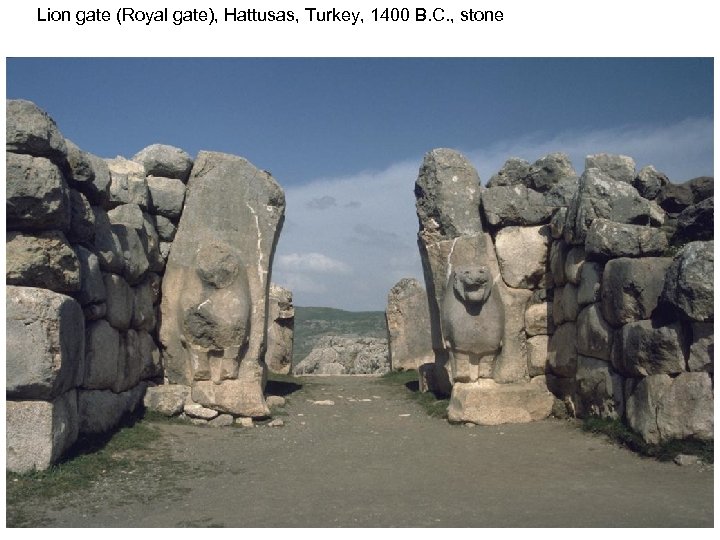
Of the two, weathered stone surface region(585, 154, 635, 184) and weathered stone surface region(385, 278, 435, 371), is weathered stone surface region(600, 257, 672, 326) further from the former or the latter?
weathered stone surface region(385, 278, 435, 371)

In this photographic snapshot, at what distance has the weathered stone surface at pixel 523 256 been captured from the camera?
8.70m

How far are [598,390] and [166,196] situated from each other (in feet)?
17.5

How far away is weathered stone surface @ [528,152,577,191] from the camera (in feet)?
29.4

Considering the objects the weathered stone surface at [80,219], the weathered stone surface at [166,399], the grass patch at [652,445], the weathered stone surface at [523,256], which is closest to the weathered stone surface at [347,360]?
the weathered stone surface at [523,256]

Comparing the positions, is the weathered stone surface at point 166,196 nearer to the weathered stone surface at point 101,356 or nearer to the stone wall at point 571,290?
the weathered stone surface at point 101,356

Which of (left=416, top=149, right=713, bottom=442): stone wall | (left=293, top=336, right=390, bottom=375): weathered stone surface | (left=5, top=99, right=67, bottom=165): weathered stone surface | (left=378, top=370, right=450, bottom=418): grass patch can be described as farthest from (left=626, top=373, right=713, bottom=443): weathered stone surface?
(left=293, top=336, right=390, bottom=375): weathered stone surface

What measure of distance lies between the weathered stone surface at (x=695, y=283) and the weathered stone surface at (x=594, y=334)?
1315 mm

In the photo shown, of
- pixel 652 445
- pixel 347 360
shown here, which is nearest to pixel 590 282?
pixel 652 445

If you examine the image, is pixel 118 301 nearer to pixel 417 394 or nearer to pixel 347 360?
pixel 417 394

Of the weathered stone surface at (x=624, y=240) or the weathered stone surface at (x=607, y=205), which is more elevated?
the weathered stone surface at (x=607, y=205)

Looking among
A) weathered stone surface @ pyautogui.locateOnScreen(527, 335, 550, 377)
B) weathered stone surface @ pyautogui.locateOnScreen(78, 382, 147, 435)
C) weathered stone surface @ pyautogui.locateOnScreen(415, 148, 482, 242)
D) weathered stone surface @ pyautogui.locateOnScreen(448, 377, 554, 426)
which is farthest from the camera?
weathered stone surface @ pyautogui.locateOnScreen(415, 148, 482, 242)

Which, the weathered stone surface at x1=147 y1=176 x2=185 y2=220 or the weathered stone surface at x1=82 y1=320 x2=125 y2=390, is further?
the weathered stone surface at x1=147 y1=176 x2=185 y2=220

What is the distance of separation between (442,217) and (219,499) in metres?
4.96

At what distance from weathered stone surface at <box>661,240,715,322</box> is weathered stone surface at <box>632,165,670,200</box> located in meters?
2.29
